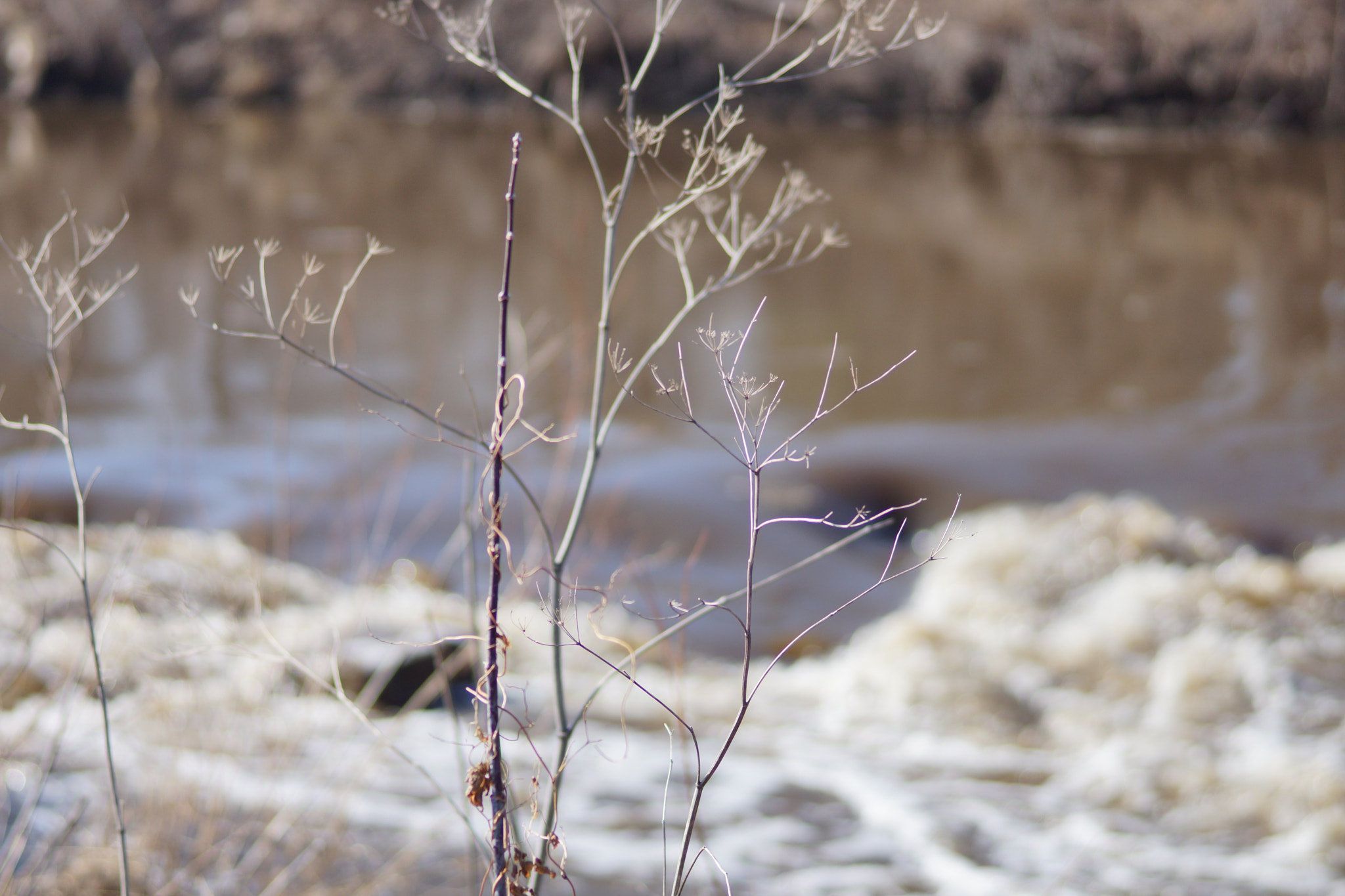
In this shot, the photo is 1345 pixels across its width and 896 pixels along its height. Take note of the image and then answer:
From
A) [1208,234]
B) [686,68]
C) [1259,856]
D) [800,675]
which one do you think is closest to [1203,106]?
[1208,234]

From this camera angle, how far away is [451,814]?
3373 millimetres

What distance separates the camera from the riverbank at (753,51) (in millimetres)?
15391

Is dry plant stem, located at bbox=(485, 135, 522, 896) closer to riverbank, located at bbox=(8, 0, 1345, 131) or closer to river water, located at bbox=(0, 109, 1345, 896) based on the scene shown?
river water, located at bbox=(0, 109, 1345, 896)

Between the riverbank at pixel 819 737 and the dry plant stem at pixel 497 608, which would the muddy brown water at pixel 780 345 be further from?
the dry plant stem at pixel 497 608

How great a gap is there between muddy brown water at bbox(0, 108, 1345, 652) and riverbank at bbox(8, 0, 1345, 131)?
1088 millimetres

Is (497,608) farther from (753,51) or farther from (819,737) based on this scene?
(753,51)

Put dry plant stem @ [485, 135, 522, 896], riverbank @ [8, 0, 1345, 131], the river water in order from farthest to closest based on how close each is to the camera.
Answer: riverbank @ [8, 0, 1345, 131] → the river water → dry plant stem @ [485, 135, 522, 896]

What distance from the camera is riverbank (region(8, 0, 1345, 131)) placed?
15391 millimetres

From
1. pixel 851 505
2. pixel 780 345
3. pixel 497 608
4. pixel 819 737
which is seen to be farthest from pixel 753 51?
pixel 497 608

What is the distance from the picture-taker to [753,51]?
17047 mm

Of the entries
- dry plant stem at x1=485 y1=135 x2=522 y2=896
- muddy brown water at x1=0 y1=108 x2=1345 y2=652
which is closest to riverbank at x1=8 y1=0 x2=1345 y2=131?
muddy brown water at x1=0 y1=108 x2=1345 y2=652

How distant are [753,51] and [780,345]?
918 centimetres

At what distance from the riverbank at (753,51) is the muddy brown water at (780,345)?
109cm

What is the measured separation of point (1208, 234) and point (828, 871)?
9.88 metres
